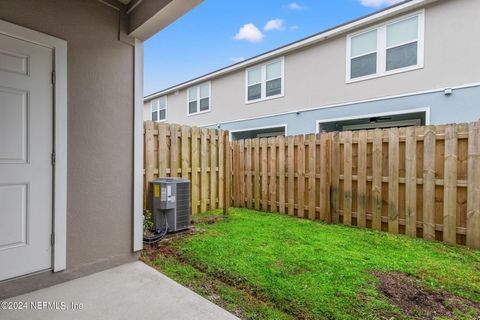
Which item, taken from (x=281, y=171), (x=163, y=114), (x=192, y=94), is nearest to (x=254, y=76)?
(x=192, y=94)

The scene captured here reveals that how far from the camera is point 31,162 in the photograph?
2355 millimetres

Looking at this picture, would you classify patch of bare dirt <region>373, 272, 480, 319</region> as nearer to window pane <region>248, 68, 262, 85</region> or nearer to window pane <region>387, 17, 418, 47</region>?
window pane <region>387, 17, 418, 47</region>

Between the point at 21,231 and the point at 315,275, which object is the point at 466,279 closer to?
the point at 315,275

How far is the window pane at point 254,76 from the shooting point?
10.6 metres

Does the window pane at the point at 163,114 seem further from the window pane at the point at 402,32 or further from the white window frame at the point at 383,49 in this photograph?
the window pane at the point at 402,32

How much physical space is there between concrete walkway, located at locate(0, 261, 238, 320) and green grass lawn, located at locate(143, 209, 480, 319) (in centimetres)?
17

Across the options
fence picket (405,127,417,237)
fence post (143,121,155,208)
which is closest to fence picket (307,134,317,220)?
fence picket (405,127,417,237)

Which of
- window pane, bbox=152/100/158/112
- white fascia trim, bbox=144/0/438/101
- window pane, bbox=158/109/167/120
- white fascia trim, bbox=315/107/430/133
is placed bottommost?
white fascia trim, bbox=315/107/430/133

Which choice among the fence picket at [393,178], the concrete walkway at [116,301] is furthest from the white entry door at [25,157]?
the fence picket at [393,178]

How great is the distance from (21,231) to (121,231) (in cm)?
94

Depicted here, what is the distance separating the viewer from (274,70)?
1016 centimetres

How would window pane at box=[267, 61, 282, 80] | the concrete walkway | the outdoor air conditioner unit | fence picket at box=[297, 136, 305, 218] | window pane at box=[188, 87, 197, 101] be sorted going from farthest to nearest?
window pane at box=[188, 87, 197, 101]
window pane at box=[267, 61, 282, 80]
fence picket at box=[297, 136, 305, 218]
the outdoor air conditioner unit
the concrete walkway

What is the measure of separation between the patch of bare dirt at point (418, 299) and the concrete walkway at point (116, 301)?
4.86 feet

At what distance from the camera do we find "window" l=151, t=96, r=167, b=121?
15.3 m
